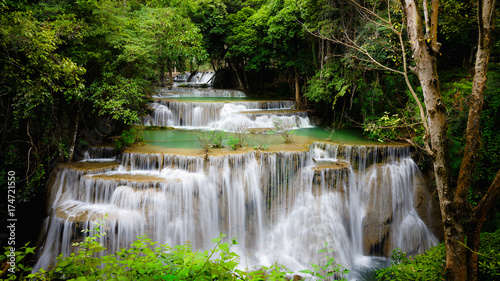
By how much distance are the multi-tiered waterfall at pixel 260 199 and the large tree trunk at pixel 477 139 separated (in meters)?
4.38

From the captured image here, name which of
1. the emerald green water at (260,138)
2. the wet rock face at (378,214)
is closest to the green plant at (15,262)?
the emerald green water at (260,138)

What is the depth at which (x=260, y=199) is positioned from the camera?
8273 mm

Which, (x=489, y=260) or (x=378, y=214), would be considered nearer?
(x=489, y=260)

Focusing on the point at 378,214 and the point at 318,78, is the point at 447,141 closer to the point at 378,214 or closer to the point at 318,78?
the point at 378,214

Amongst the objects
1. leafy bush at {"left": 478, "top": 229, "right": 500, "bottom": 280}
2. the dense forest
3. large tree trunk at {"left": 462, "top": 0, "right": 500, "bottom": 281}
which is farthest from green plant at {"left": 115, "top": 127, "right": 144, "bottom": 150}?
leafy bush at {"left": 478, "top": 229, "right": 500, "bottom": 280}

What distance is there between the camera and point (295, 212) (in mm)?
8344

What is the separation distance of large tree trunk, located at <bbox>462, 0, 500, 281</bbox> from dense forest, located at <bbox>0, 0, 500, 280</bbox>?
0.05ft

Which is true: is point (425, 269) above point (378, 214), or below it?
above

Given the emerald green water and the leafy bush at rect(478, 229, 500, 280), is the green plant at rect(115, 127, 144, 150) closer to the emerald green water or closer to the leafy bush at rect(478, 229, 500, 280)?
the emerald green water

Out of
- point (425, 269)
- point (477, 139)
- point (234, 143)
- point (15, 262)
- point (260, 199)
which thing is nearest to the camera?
point (15, 262)

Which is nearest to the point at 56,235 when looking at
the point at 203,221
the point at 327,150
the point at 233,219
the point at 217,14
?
the point at 203,221

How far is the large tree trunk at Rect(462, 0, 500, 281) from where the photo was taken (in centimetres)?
372

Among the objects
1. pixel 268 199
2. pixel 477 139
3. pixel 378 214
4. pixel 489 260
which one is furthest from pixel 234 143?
pixel 489 260

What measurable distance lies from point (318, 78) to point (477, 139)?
9.15m
